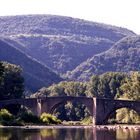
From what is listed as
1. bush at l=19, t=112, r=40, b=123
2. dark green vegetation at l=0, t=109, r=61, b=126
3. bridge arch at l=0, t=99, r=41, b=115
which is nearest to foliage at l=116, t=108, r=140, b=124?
bridge arch at l=0, t=99, r=41, b=115

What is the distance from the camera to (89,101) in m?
143

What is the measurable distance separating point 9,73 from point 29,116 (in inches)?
1077

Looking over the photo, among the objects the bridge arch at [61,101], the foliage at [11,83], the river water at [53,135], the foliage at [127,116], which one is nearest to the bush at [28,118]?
the bridge arch at [61,101]

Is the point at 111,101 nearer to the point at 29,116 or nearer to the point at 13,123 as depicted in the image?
the point at 29,116

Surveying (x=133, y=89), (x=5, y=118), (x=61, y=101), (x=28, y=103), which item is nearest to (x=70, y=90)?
(x=133, y=89)

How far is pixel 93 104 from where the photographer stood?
468 feet

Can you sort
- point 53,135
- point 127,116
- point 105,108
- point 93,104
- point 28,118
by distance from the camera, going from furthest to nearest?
point 93,104
point 127,116
point 105,108
point 28,118
point 53,135

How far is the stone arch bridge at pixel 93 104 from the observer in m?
136

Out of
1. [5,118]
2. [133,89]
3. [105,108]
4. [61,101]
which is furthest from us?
[133,89]

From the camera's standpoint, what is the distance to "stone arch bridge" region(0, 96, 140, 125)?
136m

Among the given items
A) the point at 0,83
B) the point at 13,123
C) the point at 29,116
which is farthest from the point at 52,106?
the point at 13,123

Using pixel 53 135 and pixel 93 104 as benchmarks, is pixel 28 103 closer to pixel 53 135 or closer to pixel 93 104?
pixel 93 104

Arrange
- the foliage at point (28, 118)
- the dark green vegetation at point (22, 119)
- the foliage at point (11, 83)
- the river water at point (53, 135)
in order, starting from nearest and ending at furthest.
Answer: the river water at point (53, 135)
the dark green vegetation at point (22, 119)
the foliage at point (28, 118)
the foliage at point (11, 83)

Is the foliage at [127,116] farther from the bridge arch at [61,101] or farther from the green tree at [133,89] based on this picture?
the bridge arch at [61,101]
